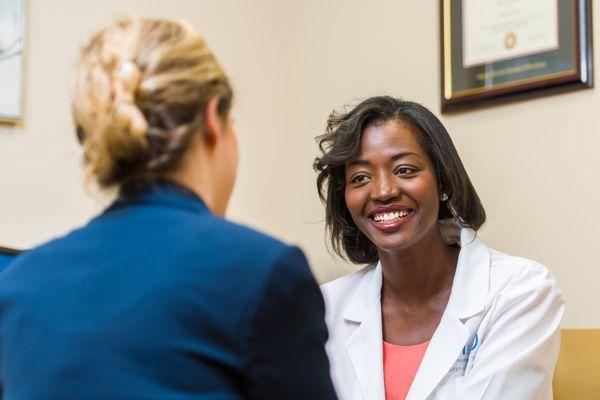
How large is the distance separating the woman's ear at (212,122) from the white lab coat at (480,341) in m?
1.17

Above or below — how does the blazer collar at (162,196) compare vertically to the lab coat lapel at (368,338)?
above

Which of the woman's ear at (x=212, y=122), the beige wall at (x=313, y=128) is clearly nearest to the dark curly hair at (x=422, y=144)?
the beige wall at (x=313, y=128)

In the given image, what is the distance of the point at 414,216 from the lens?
7.39ft

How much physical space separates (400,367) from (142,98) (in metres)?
1.42

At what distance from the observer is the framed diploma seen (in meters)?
2.50

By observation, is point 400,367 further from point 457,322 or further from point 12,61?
point 12,61

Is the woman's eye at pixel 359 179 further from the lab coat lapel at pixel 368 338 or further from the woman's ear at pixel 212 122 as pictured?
the woman's ear at pixel 212 122

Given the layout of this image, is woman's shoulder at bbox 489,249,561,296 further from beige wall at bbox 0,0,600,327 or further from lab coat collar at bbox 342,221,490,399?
beige wall at bbox 0,0,600,327

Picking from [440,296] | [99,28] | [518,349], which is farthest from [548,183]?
[99,28]

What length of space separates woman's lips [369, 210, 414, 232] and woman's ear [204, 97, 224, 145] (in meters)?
1.25

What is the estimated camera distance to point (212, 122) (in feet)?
3.48

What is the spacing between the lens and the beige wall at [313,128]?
2.50 meters

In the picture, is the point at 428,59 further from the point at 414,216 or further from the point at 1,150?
the point at 1,150

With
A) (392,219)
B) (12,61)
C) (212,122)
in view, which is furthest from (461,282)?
(12,61)
